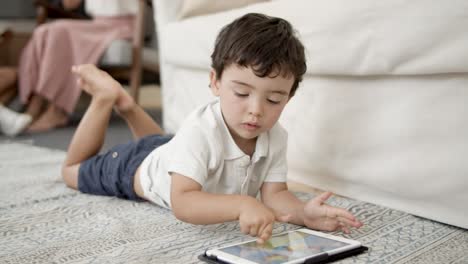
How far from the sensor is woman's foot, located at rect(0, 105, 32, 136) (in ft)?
8.18

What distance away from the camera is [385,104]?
122 centimetres

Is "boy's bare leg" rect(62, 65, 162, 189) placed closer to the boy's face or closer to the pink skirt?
the boy's face

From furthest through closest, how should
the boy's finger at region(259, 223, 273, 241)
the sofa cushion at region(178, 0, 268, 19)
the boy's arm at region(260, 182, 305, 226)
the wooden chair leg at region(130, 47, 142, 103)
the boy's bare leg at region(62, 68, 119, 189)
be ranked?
1. the wooden chair leg at region(130, 47, 142, 103)
2. the sofa cushion at region(178, 0, 268, 19)
3. the boy's bare leg at region(62, 68, 119, 189)
4. the boy's arm at region(260, 182, 305, 226)
5. the boy's finger at region(259, 223, 273, 241)

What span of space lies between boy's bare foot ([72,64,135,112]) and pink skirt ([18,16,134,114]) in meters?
1.28

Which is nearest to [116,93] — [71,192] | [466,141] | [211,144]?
[71,192]

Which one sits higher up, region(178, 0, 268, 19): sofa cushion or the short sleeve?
region(178, 0, 268, 19): sofa cushion

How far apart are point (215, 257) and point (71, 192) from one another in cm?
65

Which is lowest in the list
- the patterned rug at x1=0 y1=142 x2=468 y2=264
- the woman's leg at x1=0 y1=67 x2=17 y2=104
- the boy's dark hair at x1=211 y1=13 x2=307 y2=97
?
the woman's leg at x1=0 y1=67 x2=17 y2=104

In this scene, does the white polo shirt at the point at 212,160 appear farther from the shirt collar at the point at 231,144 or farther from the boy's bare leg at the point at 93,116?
the boy's bare leg at the point at 93,116

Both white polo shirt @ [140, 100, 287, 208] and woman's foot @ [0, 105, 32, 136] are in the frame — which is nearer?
white polo shirt @ [140, 100, 287, 208]

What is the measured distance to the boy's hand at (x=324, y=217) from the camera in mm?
984

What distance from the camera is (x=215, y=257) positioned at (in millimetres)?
883

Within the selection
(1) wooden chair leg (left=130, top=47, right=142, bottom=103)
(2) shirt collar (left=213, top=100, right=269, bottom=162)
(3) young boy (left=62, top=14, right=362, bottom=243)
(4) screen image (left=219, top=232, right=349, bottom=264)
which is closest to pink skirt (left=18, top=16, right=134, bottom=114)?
(1) wooden chair leg (left=130, top=47, right=142, bottom=103)

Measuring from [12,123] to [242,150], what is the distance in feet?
5.42
